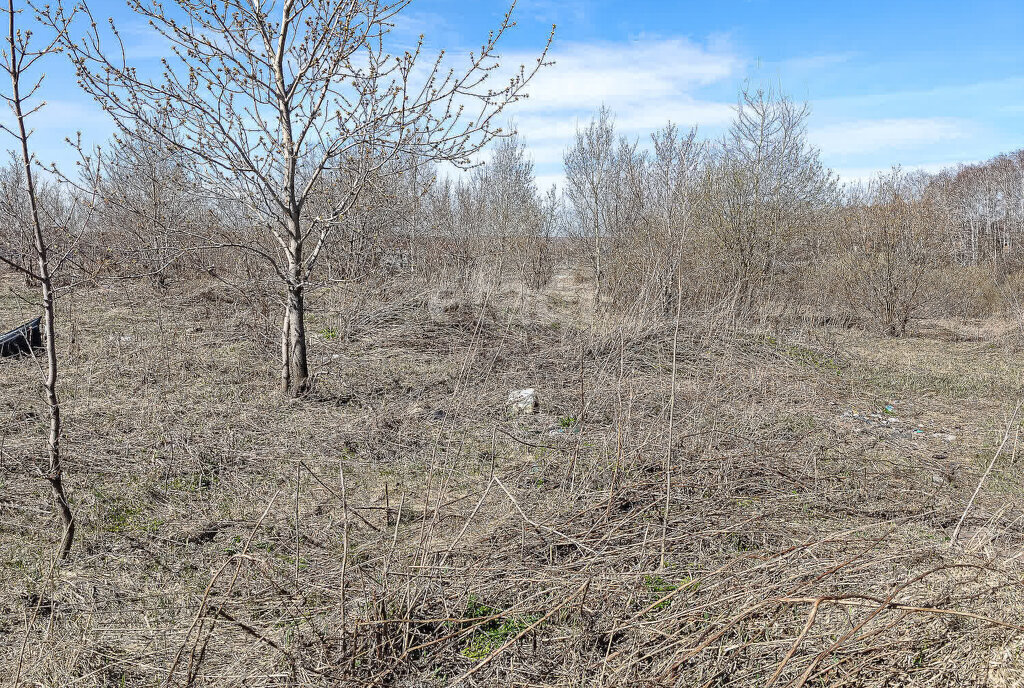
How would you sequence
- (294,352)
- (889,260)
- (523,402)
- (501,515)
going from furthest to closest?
1. (889,260)
2. (294,352)
3. (523,402)
4. (501,515)

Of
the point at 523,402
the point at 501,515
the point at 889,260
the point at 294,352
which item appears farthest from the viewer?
the point at 889,260

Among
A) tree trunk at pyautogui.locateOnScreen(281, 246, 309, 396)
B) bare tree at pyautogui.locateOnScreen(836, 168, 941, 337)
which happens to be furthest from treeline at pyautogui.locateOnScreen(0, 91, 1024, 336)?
A: tree trunk at pyautogui.locateOnScreen(281, 246, 309, 396)

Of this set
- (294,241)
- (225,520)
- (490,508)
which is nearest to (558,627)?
(490,508)

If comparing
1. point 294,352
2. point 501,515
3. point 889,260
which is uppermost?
point 889,260

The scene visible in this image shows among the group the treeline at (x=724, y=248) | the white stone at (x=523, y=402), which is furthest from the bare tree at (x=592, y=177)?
the white stone at (x=523, y=402)

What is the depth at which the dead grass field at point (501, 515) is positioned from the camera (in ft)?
8.42

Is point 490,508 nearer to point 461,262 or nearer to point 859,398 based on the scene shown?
point 859,398

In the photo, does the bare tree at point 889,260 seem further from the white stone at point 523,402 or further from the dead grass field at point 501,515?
the white stone at point 523,402

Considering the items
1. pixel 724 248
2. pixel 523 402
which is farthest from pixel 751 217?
pixel 523 402

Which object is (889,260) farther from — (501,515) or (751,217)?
(501,515)

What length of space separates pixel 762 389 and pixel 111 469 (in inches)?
230

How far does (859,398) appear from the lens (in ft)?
25.4

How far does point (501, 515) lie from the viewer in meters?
3.91

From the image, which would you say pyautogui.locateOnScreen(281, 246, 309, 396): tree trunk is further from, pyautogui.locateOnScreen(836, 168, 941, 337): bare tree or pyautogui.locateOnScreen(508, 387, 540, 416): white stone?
pyautogui.locateOnScreen(836, 168, 941, 337): bare tree
